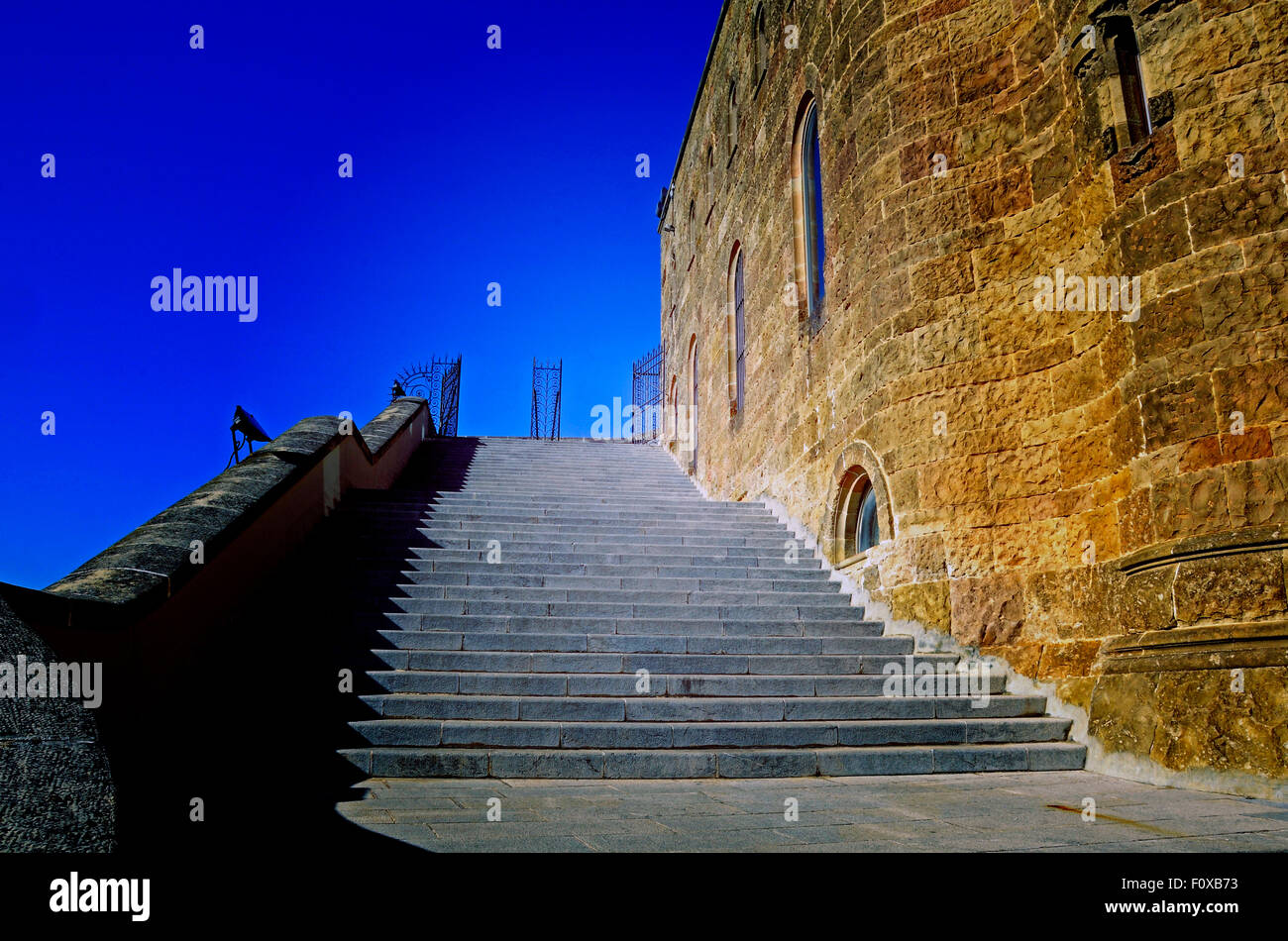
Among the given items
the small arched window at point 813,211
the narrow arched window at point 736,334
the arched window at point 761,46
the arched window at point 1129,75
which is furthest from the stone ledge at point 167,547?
the arched window at point 761,46

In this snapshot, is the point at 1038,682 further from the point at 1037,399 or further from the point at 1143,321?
the point at 1143,321

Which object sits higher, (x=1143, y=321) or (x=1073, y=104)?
(x=1073, y=104)

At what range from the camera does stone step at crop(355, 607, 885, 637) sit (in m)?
6.04

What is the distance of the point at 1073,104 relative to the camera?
583cm

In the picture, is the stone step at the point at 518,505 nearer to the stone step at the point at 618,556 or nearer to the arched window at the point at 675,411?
the stone step at the point at 618,556

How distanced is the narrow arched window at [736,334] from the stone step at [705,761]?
8739 millimetres

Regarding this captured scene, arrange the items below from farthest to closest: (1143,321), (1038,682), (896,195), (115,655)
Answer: (896,195) < (1038,682) < (1143,321) < (115,655)

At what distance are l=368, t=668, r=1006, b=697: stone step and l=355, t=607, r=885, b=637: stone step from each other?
2.09ft

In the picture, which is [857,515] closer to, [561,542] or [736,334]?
[561,542]

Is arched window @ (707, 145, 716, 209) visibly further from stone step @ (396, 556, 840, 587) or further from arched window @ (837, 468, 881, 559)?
stone step @ (396, 556, 840, 587)

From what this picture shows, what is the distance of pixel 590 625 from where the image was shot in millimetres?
6242
